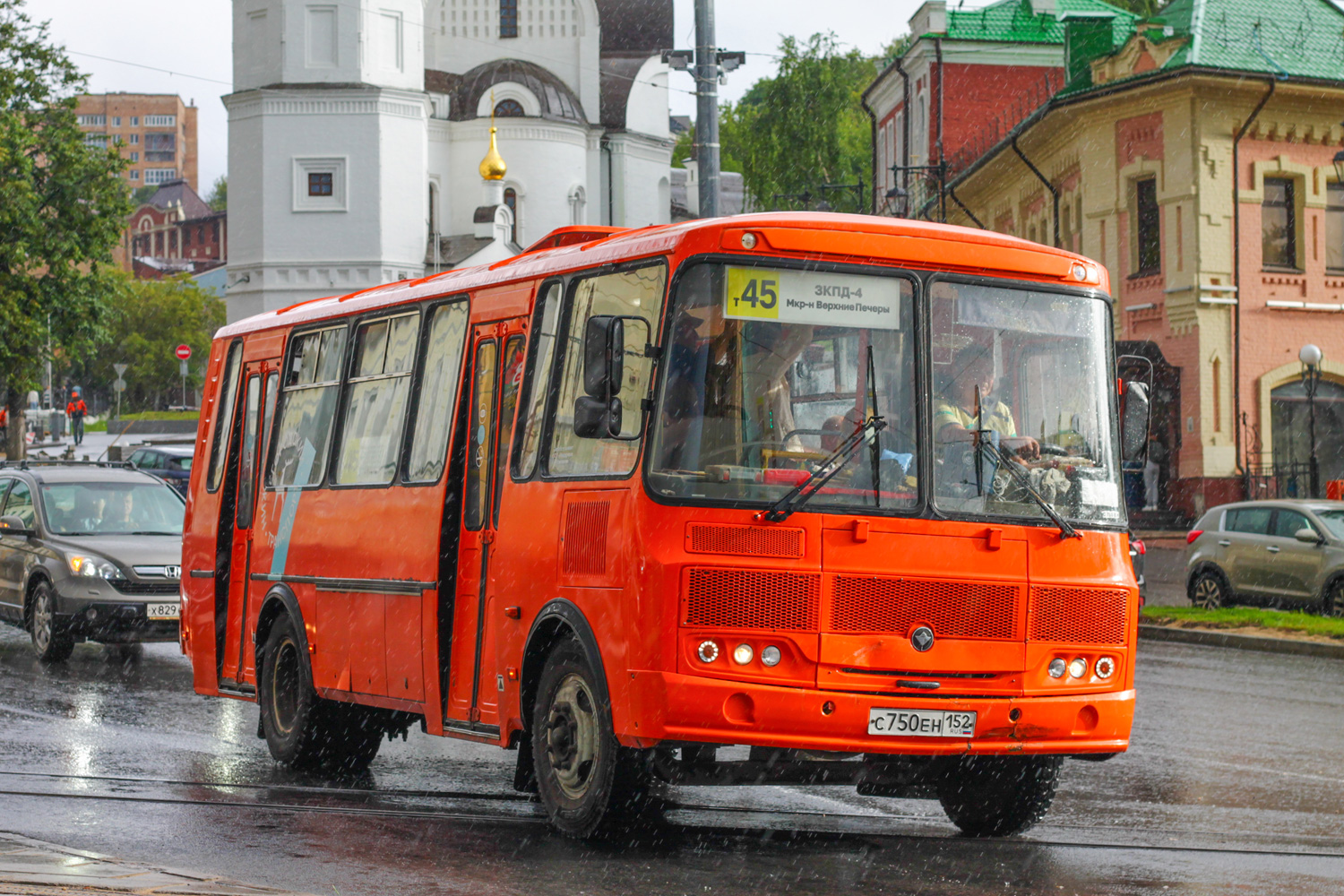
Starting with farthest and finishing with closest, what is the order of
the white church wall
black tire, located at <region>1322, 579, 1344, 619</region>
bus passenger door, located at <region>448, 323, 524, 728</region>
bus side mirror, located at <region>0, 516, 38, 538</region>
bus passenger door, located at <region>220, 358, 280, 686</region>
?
the white church wall, black tire, located at <region>1322, 579, 1344, 619</region>, bus side mirror, located at <region>0, 516, 38, 538</region>, bus passenger door, located at <region>220, 358, 280, 686</region>, bus passenger door, located at <region>448, 323, 524, 728</region>

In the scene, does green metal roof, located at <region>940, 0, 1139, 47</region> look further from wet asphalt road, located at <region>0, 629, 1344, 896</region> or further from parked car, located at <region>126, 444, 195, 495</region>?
wet asphalt road, located at <region>0, 629, 1344, 896</region>

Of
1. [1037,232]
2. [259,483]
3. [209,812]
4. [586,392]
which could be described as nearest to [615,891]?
[586,392]

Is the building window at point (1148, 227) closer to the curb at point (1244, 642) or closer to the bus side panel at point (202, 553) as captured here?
the curb at point (1244, 642)

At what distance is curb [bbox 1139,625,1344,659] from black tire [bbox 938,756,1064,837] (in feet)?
35.0

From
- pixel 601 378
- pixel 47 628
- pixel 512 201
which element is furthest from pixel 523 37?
pixel 601 378

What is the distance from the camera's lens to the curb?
18.3m

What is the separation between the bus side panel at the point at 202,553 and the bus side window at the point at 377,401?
80.4 inches

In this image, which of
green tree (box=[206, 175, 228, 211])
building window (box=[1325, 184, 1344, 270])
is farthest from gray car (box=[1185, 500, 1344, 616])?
green tree (box=[206, 175, 228, 211])

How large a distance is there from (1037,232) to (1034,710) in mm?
36425

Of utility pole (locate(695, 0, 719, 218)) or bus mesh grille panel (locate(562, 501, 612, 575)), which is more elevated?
utility pole (locate(695, 0, 719, 218))

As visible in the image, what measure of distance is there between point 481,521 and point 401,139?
172 feet

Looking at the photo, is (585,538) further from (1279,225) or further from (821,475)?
(1279,225)

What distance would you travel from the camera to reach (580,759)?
307 inches

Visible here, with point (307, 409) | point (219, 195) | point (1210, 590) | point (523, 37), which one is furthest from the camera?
point (219, 195)
